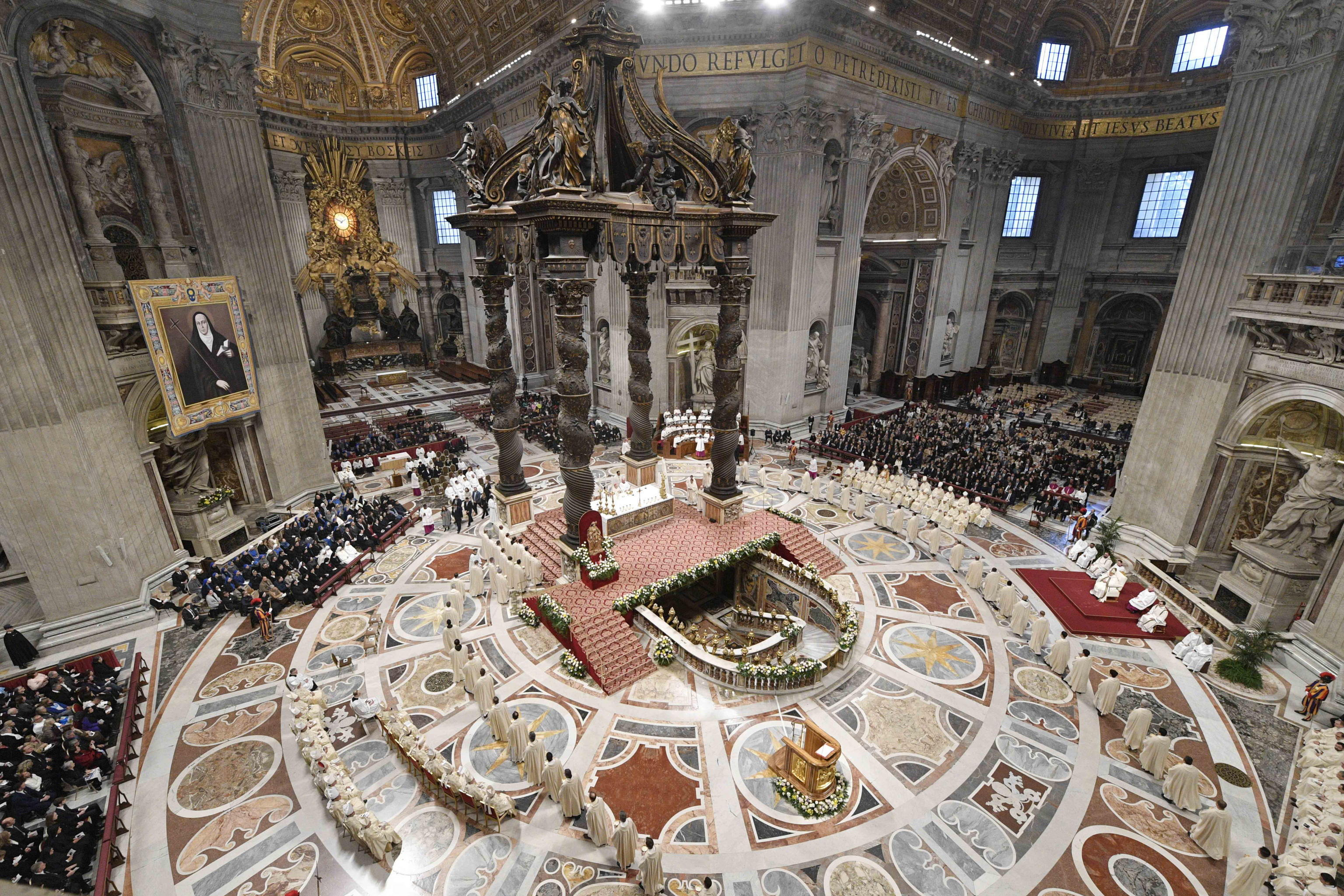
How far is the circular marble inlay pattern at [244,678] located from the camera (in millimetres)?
10062

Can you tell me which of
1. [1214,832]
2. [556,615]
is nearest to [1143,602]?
[1214,832]

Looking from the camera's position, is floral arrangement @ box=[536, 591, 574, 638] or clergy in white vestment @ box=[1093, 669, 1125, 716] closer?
clergy in white vestment @ box=[1093, 669, 1125, 716]

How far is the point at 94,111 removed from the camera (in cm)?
1203

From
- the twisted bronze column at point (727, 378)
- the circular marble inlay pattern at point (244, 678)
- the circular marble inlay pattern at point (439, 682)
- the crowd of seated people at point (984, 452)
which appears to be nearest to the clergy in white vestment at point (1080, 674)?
the twisted bronze column at point (727, 378)

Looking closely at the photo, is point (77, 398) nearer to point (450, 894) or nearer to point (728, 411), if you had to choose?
point (450, 894)

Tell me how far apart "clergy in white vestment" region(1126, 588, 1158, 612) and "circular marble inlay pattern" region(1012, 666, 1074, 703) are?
11.1ft

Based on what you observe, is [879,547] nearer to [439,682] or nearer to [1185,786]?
[1185,786]

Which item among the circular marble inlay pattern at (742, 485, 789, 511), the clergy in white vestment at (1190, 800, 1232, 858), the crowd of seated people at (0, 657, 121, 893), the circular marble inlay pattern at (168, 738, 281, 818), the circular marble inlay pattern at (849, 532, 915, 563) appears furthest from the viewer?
the circular marble inlay pattern at (742, 485, 789, 511)

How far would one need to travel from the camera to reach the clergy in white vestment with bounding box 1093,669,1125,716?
9234mm

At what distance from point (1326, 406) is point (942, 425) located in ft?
41.9

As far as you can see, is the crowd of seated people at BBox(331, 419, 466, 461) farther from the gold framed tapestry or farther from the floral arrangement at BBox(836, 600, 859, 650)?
the floral arrangement at BBox(836, 600, 859, 650)

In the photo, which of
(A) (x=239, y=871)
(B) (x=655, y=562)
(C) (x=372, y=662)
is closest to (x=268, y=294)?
(C) (x=372, y=662)

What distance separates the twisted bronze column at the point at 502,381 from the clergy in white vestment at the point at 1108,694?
1275cm

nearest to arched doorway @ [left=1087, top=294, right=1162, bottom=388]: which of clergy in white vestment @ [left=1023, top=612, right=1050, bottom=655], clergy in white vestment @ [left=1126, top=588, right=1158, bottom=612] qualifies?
clergy in white vestment @ [left=1126, top=588, right=1158, bottom=612]
